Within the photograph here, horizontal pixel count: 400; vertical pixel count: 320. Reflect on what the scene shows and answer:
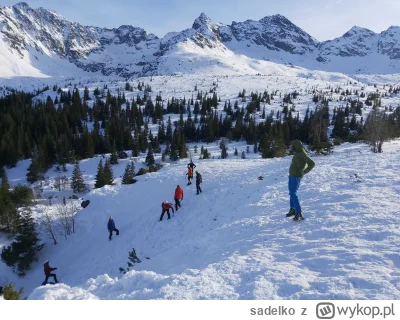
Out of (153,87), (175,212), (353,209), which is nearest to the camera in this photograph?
(353,209)

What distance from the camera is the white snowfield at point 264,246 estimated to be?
6895 millimetres

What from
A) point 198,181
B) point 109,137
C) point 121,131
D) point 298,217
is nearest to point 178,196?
point 198,181

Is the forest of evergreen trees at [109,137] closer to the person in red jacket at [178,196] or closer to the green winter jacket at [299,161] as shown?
the person in red jacket at [178,196]

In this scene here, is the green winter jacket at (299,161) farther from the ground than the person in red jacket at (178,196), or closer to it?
farther from the ground

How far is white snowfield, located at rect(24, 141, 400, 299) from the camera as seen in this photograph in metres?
6.89

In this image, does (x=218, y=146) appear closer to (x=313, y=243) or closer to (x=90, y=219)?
(x=90, y=219)

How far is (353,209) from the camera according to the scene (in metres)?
11.4

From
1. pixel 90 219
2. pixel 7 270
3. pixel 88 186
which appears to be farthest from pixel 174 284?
pixel 88 186

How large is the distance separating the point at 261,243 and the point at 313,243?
5.52 ft
